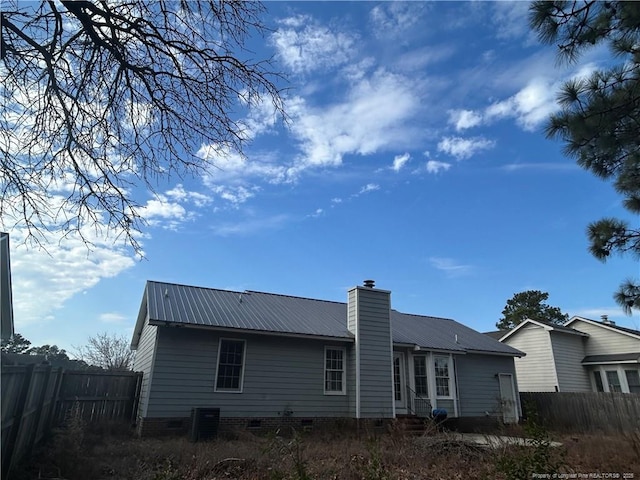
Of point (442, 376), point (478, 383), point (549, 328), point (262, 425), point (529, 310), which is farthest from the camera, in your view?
point (529, 310)

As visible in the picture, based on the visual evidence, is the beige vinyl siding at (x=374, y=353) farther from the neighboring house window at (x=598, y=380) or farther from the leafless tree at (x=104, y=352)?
the leafless tree at (x=104, y=352)

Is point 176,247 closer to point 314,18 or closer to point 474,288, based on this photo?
point 314,18

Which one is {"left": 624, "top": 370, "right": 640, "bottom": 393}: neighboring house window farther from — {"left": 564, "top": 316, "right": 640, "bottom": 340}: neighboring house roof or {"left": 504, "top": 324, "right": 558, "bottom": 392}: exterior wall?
{"left": 504, "top": 324, "right": 558, "bottom": 392}: exterior wall

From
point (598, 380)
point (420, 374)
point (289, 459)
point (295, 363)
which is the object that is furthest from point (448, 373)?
point (598, 380)

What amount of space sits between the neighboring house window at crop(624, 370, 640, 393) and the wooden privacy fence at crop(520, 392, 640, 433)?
4692 millimetres

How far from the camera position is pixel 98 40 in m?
4.84

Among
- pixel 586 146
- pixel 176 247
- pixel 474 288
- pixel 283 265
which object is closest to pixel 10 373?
pixel 176 247

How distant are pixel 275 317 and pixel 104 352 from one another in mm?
18751

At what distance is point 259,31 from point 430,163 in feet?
33.0

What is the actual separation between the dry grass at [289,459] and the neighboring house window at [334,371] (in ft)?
14.7

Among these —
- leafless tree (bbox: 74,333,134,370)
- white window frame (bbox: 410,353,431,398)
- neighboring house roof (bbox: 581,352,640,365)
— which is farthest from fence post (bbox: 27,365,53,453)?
neighboring house roof (bbox: 581,352,640,365)

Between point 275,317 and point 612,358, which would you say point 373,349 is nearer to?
point 275,317

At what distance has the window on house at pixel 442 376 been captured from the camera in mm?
15852

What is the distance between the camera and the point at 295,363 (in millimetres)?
13727
